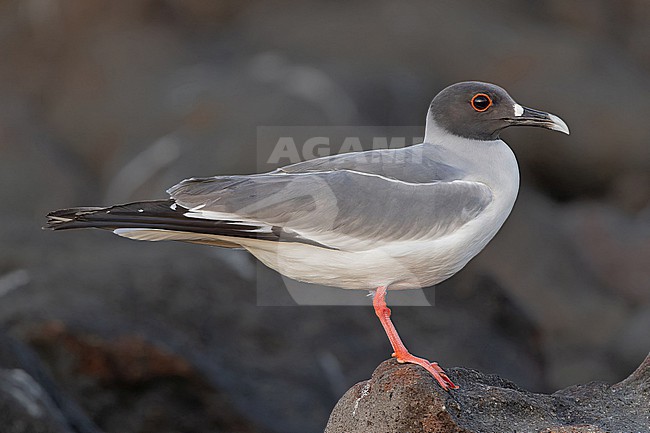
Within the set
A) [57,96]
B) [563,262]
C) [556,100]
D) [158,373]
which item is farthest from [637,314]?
[57,96]

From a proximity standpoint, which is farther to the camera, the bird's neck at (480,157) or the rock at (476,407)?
the bird's neck at (480,157)

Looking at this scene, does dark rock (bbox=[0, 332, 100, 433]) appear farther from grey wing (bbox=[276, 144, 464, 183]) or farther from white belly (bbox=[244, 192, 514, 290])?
grey wing (bbox=[276, 144, 464, 183])

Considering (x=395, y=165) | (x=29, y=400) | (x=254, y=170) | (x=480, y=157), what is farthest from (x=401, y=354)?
(x=254, y=170)

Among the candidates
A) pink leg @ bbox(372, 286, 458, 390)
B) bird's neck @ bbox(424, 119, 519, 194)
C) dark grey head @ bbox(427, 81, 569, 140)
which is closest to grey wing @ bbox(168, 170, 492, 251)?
bird's neck @ bbox(424, 119, 519, 194)

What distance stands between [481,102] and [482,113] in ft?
0.18

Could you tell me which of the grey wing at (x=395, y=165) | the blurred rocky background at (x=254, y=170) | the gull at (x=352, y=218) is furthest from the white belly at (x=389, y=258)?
the blurred rocky background at (x=254, y=170)

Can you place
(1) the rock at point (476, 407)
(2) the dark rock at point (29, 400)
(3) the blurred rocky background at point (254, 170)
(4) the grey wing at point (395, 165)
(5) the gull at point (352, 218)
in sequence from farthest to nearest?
(3) the blurred rocky background at point (254, 170), (2) the dark rock at point (29, 400), (4) the grey wing at point (395, 165), (5) the gull at point (352, 218), (1) the rock at point (476, 407)

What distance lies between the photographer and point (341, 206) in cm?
485

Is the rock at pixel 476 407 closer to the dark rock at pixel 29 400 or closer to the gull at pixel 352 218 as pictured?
the gull at pixel 352 218

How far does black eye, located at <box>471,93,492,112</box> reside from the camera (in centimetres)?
515

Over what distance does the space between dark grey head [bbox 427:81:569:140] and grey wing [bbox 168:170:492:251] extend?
1.42 feet

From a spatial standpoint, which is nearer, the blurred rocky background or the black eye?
the black eye

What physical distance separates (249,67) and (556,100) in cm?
377

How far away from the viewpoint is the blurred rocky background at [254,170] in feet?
26.1
